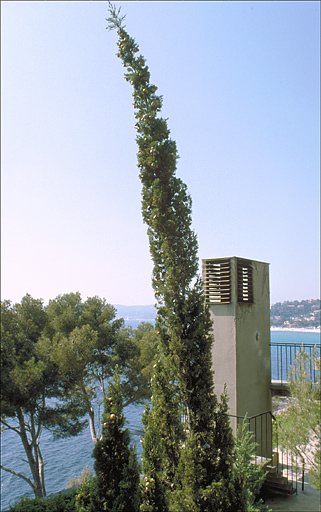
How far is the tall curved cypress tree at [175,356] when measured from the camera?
13.9ft

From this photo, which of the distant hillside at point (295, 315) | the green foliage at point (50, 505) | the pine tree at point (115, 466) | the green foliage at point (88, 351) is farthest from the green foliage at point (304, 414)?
the distant hillside at point (295, 315)

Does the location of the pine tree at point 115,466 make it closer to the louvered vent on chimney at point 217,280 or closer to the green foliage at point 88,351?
the louvered vent on chimney at point 217,280

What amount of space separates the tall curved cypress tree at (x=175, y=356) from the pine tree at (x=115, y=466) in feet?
0.86

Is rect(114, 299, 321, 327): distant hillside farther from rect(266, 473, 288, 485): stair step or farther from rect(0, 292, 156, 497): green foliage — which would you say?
rect(266, 473, 288, 485): stair step

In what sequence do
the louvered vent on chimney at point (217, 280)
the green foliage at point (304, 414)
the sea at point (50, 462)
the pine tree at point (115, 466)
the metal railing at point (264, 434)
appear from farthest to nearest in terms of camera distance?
1. the sea at point (50, 462)
2. the metal railing at point (264, 434)
3. the louvered vent on chimney at point (217, 280)
4. the green foliage at point (304, 414)
5. the pine tree at point (115, 466)

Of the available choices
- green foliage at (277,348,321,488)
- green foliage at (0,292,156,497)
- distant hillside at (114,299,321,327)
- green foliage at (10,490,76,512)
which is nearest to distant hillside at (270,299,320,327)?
distant hillside at (114,299,321,327)

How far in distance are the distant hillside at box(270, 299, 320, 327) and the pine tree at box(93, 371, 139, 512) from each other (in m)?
58.2

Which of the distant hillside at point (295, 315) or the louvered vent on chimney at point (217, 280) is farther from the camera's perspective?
the distant hillside at point (295, 315)

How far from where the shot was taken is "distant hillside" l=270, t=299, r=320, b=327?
6281 centimetres

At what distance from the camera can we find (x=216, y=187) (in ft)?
30.3

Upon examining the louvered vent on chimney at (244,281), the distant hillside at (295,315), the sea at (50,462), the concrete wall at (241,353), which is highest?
the louvered vent on chimney at (244,281)

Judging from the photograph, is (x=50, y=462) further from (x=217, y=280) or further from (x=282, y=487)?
(x=217, y=280)

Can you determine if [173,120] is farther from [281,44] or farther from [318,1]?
[318,1]

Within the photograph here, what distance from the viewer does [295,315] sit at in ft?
220
